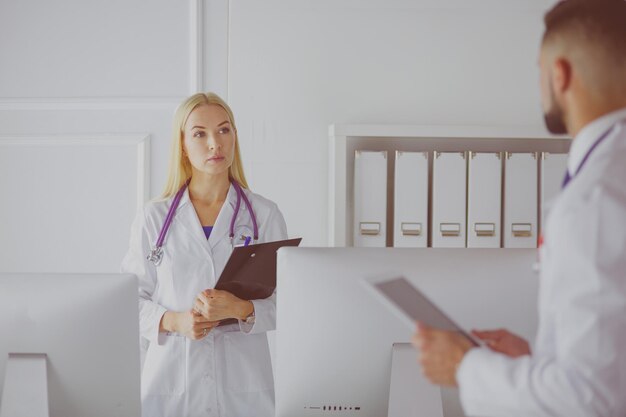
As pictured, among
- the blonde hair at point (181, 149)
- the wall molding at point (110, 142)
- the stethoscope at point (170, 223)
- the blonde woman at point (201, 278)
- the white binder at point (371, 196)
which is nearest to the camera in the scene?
the blonde woman at point (201, 278)

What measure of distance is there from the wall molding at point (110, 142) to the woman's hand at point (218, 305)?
139 centimetres

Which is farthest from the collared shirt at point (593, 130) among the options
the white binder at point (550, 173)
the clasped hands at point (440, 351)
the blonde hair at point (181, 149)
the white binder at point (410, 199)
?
the white binder at point (550, 173)

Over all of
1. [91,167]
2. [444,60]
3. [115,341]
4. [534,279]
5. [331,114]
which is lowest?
[115,341]

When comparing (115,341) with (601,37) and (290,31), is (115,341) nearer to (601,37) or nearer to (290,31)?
(601,37)

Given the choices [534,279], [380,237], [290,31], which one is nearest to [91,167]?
[290,31]

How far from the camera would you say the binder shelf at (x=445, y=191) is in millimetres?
2982

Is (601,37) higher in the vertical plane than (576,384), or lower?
higher

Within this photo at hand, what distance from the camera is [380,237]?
9.90 feet

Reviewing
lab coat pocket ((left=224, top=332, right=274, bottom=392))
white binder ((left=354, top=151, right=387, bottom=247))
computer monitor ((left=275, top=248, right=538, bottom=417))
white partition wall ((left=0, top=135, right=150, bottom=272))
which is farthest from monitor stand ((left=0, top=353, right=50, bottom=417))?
white partition wall ((left=0, top=135, right=150, bottom=272))

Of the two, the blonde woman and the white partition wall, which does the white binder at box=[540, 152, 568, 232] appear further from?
the white partition wall

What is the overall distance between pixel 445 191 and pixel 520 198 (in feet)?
0.97

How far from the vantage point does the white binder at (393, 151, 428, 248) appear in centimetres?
298

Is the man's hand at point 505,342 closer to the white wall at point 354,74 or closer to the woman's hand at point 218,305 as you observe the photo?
the woman's hand at point 218,305

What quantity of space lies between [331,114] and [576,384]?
93.4 inches
